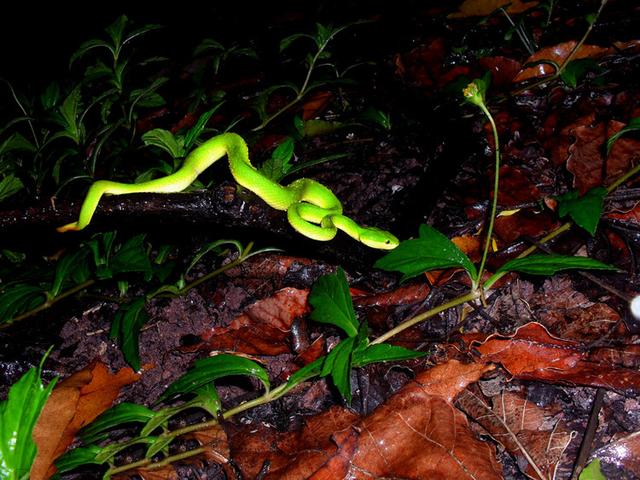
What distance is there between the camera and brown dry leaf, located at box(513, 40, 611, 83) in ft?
16.5

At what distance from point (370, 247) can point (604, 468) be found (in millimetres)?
1749

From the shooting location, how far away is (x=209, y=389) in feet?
8.37

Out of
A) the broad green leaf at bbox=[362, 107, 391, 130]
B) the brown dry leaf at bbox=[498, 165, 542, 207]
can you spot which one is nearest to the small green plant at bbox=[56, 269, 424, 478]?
the brown dry leaf at bbox=[498, 165, 542, 207]

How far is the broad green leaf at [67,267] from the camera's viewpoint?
11.3ft

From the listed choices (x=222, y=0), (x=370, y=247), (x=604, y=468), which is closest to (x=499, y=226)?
(x=370, y=247)

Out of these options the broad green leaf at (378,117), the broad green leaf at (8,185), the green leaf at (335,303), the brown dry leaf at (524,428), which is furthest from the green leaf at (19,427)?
the broad green leaf at (378,117)

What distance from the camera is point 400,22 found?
26.3 ft

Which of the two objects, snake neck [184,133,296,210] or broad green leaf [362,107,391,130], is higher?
snake neck [184,133,296,210]

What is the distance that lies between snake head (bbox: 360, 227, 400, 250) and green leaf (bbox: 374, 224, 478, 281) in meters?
0.63

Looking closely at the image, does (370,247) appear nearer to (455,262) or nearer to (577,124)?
(455,262)

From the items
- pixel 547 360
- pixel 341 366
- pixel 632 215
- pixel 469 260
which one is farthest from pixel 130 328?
pixel 632 215

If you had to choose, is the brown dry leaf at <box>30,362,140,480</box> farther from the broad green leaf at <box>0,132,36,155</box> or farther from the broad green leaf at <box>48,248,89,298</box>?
the broad green leaf at <box>0,132,36,155</box>

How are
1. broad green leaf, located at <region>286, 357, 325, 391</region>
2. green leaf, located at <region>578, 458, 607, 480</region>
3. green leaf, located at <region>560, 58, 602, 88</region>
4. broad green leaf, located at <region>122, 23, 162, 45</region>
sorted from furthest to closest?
green leaf, located at <region>560, 58, 602, 88</region>
broad green leaf, located at <region>122, 23, 162, 45</region>
broad green leaf, located at <region>286, 357, 325, 391</region>
green leaf, located at <region>578, 458, 607, 480</region>

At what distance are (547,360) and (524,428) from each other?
392 millimetres
